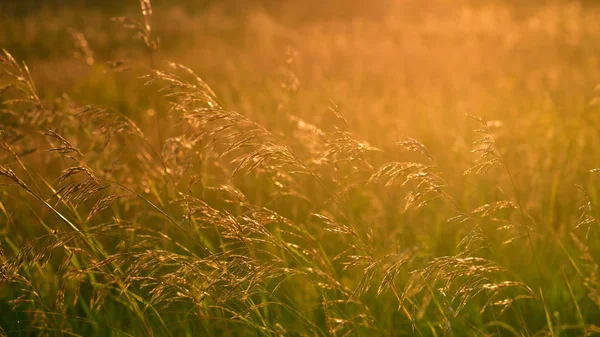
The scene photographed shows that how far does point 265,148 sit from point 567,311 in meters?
1.72

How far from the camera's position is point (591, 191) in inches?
140

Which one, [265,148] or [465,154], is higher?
[265,148]

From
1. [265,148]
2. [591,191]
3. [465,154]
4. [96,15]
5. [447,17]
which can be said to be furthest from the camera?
[96,15]

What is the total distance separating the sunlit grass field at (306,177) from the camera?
1948 mm

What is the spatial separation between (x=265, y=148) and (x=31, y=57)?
40.3 feet

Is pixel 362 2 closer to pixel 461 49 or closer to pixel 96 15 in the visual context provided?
pixel 96 15

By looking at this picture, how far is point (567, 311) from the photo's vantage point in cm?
271

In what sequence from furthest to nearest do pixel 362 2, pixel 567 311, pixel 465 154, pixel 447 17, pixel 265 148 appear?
1. pixel 362 2
2. pixel 447 17
3. pixel 465 154
4. pixel 567 311
5. pixel 265 148

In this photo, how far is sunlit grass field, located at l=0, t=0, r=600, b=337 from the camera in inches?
76.7

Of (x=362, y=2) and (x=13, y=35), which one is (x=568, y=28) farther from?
(x=13, y=35)

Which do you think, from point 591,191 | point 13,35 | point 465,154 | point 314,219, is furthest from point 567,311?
point 13,35

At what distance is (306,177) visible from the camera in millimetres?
4695

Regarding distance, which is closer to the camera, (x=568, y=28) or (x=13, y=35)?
(x=568, y=28)

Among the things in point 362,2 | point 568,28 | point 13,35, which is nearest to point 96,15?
point 13,35
